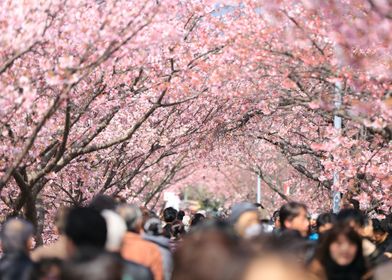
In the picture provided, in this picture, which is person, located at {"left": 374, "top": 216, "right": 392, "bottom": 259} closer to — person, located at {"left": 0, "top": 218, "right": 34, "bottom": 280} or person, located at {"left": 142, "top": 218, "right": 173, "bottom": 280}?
person, located at {"left": 142, "top": 218, "right": 173, "bottom": 280}

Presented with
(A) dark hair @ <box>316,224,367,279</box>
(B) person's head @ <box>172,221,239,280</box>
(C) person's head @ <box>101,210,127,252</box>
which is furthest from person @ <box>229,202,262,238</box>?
(B) person's head @ <box>172,221,239,280</box>

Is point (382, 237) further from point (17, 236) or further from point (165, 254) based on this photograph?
point (17, 236)

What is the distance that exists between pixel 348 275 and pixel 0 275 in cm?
218

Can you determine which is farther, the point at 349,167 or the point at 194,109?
the point at 194,109

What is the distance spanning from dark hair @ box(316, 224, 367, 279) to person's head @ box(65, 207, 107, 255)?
1.59 m

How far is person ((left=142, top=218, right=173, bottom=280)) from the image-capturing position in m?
6.74

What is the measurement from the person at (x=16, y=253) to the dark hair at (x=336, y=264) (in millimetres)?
1869

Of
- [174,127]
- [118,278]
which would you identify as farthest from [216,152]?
[118,278]

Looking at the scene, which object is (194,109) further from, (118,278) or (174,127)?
(118,278)

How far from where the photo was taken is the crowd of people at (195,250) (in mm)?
3189

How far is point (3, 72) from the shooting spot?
9242mm

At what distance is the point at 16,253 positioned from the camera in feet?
17.6

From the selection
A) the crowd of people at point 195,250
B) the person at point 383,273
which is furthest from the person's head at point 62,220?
the person at point 383,273

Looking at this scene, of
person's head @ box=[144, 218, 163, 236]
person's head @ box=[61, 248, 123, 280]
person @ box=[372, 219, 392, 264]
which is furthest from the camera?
A: person @ box=[372, 219, 392, 264]
